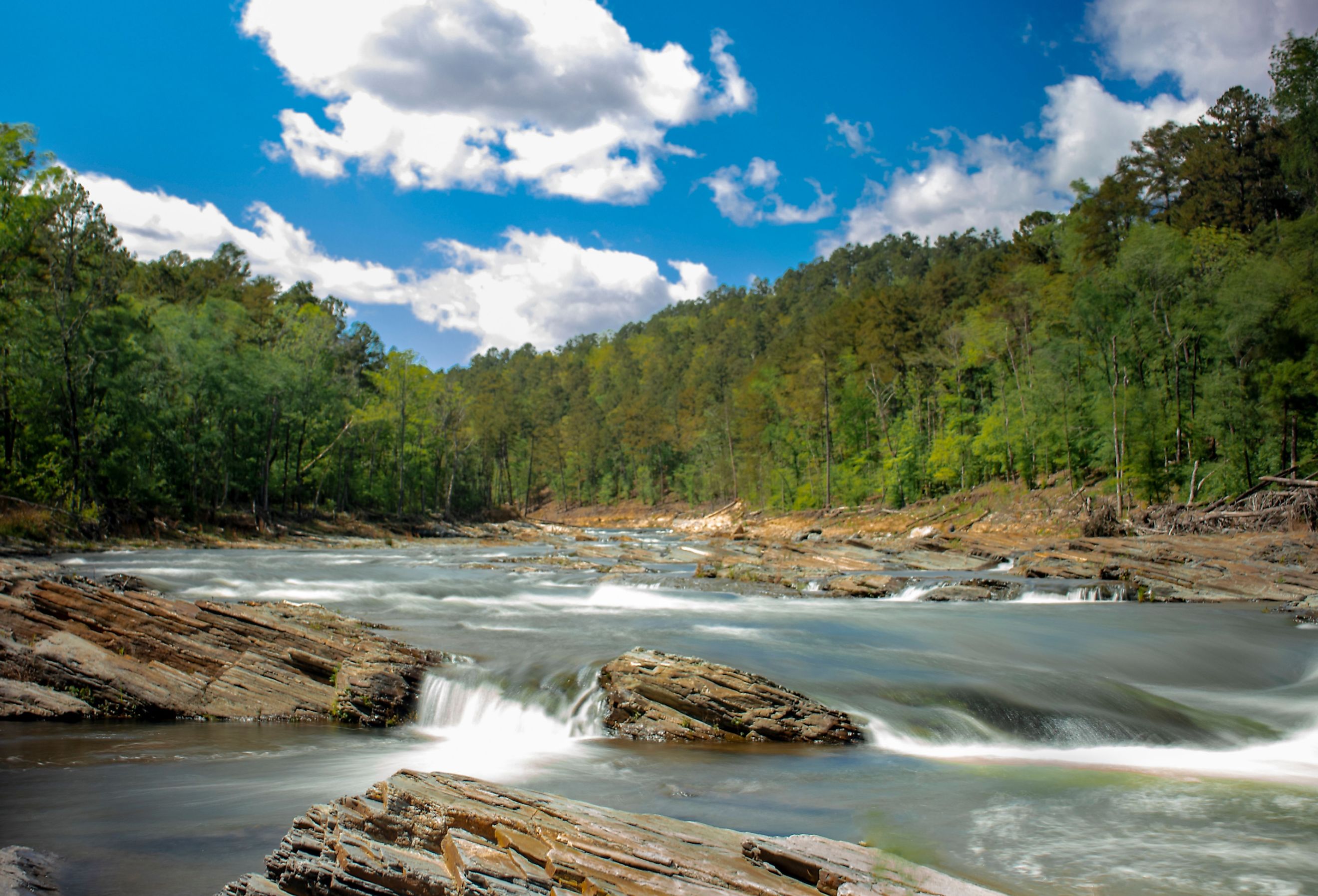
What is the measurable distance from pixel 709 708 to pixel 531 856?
4731 mm

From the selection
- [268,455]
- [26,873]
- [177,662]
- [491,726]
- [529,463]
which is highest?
[529,463]

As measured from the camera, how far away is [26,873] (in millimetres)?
4578

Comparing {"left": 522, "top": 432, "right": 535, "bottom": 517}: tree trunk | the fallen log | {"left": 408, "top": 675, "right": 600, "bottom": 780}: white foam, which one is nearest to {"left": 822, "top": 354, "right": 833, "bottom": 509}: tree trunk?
the fallen log

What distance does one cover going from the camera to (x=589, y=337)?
190 metres

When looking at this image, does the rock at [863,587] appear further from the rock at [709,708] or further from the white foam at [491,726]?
the white foam at [491,726]

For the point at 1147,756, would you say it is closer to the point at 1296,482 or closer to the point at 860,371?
the point at 1296,482

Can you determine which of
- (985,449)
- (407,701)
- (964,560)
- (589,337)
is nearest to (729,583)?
(964,560)

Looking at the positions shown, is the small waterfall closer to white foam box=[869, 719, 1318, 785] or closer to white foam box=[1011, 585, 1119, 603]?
white foam box=[1011, 585, 1119, 603]

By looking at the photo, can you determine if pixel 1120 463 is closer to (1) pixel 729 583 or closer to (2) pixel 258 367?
(1) pixel 729 583

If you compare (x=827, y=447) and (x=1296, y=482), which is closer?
(x=1296, y=482)

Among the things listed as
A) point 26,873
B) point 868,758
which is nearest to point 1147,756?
point 868,758

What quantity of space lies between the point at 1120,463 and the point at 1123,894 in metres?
35.4

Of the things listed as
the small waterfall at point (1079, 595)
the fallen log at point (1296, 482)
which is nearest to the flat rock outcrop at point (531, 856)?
the small waterfall at point (1079, 595)

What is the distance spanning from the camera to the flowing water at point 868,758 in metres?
5.03
